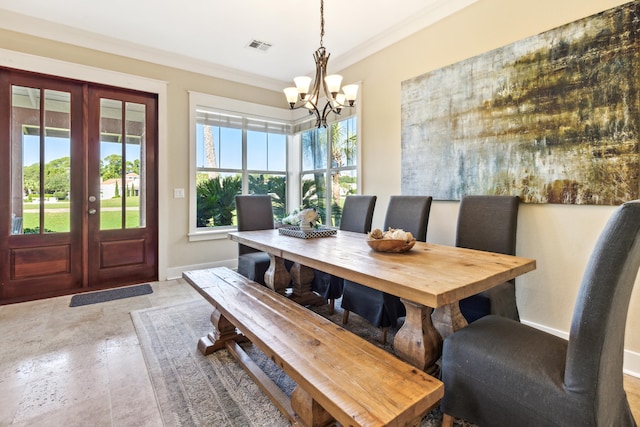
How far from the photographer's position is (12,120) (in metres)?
3.09

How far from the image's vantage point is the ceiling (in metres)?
2.85

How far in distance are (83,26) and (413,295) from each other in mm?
4148

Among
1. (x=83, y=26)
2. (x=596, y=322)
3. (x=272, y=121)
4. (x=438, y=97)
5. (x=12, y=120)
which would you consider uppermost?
(x=83, y=26)

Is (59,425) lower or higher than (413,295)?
lower

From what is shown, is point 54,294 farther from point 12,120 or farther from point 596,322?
point 596,322

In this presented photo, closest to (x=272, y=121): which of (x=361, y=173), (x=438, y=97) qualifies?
(x=361, y=173)

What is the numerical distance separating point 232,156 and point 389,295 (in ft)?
10.9

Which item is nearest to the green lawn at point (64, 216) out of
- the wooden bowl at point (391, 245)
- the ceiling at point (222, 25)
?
the ceiling at point (222, 25)

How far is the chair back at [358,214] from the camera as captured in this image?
2.94 meters

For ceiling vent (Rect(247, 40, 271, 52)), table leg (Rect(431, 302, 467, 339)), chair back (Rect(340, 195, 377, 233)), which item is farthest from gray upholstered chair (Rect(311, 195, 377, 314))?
ceiling vent (Rect(247, 40, 271, 52))

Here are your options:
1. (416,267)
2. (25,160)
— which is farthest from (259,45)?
(416,267)

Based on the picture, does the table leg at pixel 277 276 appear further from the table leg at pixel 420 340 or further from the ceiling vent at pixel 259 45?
the ceiling vent at pixel 259 45

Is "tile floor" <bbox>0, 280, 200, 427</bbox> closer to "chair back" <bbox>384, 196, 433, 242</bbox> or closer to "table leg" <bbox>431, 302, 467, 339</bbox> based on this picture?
"table leg" <bbox>431, 302, 467, 339</bbox>

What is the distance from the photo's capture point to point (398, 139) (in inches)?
131
